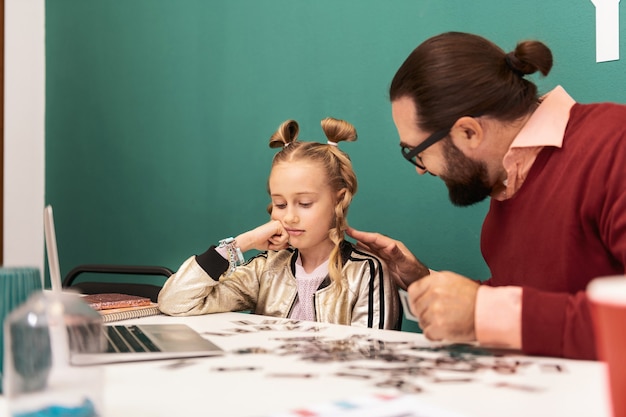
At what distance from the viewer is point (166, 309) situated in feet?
5.24

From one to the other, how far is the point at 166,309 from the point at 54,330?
90cm

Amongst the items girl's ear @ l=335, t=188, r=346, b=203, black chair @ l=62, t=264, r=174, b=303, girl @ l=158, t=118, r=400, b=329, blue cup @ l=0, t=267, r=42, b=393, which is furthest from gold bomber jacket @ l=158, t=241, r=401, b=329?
blue cup @ l=0, t=267, r=42, b=393

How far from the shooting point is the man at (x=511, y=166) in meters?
1.09

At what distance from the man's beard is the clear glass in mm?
926

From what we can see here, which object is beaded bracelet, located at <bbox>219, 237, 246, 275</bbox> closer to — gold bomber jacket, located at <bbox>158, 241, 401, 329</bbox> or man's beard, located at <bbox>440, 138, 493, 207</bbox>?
gold bomber jacket, located at <bbox>158, 241, 401, 329</bbox>

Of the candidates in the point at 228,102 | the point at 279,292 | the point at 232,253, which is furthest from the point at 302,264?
the point at 228,102

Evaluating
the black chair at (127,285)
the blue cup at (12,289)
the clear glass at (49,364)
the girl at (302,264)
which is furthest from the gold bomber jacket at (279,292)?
the clear glass at (49,364)

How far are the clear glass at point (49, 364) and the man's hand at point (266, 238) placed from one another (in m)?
1.05

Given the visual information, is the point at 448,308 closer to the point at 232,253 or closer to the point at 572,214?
the point at 572,214

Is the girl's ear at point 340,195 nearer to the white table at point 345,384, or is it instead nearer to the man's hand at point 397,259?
the man's hand at point 397,259

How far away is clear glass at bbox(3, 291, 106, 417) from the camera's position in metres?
0.68

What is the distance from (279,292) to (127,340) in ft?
2.41

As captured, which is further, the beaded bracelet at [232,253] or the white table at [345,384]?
the beaded bracelet at [232,253]

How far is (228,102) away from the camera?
2645mm
